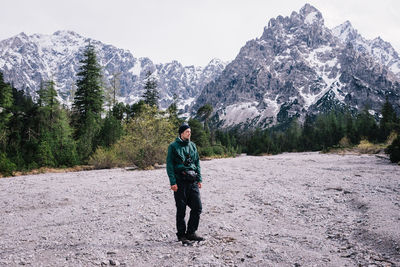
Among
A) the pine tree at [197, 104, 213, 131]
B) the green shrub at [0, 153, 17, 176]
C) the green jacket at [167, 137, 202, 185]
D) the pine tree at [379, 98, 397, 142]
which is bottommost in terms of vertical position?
the green shrub at [0, 153, 17, 176]

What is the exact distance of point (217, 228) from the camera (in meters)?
5.91

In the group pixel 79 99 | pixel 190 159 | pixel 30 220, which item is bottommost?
pixel 30 220

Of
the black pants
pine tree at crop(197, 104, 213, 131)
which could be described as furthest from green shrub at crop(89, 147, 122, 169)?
pine tree at crop(197, 104, 213, 131)

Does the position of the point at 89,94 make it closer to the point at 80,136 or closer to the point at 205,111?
the point at 80,136

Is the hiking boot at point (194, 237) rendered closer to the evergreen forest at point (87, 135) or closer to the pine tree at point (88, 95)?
the evergreen forest at point (87, 135)

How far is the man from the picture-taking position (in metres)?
5.23

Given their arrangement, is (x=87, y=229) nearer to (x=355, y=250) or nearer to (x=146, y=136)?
(x=355, y=250)

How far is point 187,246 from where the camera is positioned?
4957 millimetres

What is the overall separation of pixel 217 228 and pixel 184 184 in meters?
1.53

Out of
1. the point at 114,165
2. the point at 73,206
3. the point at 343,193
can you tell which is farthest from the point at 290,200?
the point at 114,165

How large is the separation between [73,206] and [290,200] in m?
7.56

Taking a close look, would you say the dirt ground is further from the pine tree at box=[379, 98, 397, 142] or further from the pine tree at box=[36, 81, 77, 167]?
the pine tree at box=[379, 98, 397, 142]

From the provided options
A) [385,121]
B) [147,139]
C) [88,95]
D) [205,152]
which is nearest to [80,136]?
[88,95]

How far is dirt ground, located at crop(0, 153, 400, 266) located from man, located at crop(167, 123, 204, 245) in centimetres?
33
